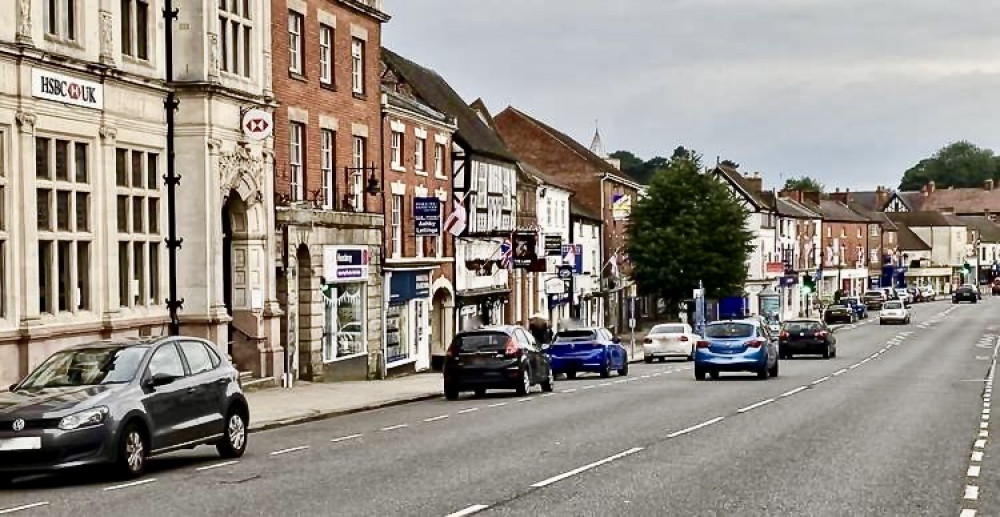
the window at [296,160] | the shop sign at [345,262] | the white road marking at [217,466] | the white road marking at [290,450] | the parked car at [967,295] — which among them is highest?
the window at [296,160]

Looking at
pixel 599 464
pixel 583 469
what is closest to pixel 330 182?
pixel 599 464

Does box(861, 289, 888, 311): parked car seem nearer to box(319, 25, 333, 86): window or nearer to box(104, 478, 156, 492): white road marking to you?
box(319, 25, 333, 86): window

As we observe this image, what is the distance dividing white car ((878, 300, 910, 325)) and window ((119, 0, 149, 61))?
7611 centimetres

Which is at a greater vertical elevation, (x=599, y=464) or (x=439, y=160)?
(x=439, y=160)

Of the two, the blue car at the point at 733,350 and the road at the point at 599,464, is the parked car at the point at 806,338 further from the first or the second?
the road at the point at 599,464

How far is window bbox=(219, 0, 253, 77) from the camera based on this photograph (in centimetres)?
3397

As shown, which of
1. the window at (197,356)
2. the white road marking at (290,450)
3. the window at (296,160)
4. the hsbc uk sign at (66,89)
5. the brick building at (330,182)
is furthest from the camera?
the window at (296,160)

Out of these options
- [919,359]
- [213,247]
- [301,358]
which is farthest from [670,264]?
[213,247]

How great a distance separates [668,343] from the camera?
2274 inches

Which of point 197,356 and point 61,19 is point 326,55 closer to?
point 61,19

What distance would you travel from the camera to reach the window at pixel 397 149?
47.9 meters

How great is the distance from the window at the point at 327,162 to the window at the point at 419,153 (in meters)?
9.13

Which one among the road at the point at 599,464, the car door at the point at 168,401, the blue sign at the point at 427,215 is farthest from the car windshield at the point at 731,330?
the car door at the point at 168,401

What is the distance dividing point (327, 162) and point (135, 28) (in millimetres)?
11134
